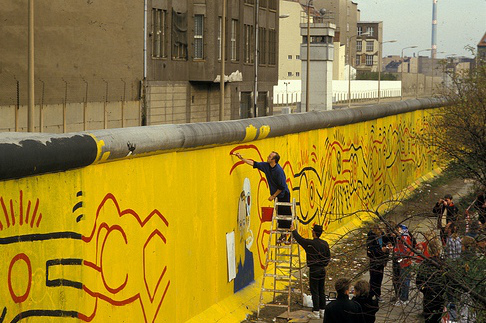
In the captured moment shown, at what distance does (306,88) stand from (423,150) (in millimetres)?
5897

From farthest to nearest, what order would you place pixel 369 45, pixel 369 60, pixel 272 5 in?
pixel 369 60 → pixel 369 45 → pixel 272 5

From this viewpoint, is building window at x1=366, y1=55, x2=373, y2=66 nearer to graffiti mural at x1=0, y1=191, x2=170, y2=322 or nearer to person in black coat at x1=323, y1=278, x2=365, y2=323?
graffiti mural at x1=0, y1=191, x2=170, y2=322

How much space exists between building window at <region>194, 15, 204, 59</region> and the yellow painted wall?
32.4 metres

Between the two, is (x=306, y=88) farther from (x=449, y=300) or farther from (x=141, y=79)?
(x=449, y=300)

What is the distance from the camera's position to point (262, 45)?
61781 millimetres

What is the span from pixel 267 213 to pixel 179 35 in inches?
1327

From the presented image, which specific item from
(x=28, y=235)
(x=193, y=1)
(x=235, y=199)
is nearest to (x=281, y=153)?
(x=235, y=199)

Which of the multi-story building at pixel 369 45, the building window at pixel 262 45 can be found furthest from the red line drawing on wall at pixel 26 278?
the multi-story building at pixel 369 45

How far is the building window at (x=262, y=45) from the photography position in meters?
60.9

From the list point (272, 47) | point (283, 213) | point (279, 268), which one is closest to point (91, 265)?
point (279, 268)

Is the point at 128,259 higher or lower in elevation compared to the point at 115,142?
lower

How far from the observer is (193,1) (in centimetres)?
5053

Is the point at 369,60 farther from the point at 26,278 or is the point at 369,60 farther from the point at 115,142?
the point at 26,278

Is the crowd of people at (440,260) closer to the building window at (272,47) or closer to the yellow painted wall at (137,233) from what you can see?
the yellow painted wall at (137,233)
